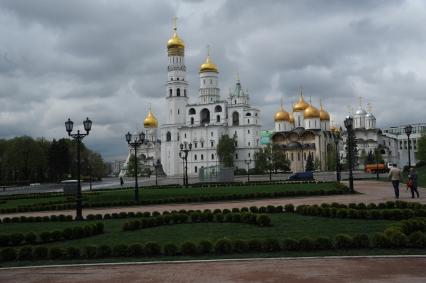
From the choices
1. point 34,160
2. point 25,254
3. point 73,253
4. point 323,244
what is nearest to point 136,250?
point 73,253

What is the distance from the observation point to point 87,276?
9617mm

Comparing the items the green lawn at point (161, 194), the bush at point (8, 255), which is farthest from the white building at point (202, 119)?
the bush at point (8, 255)

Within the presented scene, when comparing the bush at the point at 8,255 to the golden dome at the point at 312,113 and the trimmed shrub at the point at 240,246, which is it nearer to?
the trimmed shrub at the point at 240,246

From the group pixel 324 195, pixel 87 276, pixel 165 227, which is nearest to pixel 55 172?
pixel 324 195

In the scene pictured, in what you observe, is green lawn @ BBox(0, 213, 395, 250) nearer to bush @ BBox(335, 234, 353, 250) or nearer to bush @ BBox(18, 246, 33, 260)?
bush @ BBox(335, 234, 353, 250)

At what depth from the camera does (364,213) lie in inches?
636

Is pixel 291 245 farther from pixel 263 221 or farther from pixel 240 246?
pixel 263 221

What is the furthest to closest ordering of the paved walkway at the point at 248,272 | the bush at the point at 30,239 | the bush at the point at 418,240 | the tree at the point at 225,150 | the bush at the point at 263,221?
the tree at the point at 225,150
the bush at the point at 263,221
the bush at the point at 30,239
the bush at the point at 418,240
the paved walkway at the point at 248,272

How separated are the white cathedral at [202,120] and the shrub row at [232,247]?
8882 centimetres

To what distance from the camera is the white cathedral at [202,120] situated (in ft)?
335

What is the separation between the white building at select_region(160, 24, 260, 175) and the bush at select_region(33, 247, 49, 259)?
88889 millimetres

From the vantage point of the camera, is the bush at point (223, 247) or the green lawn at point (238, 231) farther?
the green lawn at point (238, 231)

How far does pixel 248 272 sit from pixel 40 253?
5384 millimetres

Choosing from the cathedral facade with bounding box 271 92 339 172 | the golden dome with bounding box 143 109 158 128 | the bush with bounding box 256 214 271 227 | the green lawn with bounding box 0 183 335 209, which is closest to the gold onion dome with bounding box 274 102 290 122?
the cathedral facade with bounding box 271 92 339 172
